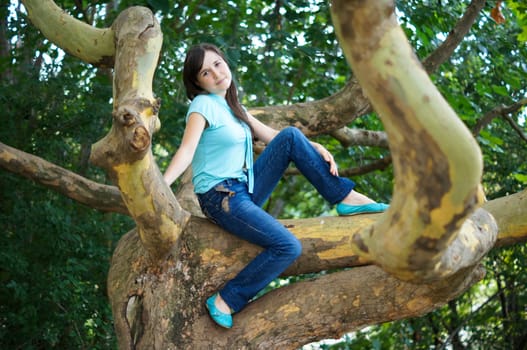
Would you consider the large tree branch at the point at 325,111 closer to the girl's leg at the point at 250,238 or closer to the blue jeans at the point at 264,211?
the blue jeans at the point at 264,211

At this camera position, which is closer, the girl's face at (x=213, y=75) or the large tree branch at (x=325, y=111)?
the girl's face at (x=213, y=75)

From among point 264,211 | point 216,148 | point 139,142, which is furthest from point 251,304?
point 139,142

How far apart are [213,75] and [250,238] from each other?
0.80 meters

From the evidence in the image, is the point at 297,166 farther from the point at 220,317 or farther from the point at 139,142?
the point at 139,142

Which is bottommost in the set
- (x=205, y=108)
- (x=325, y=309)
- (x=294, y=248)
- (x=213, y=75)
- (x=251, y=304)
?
(x=325, y=309)

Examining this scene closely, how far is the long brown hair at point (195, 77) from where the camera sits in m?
3.81

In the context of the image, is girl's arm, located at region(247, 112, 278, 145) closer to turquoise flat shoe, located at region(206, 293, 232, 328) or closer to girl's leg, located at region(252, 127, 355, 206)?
girl's leg, located at region(252, 127, 355, 206)

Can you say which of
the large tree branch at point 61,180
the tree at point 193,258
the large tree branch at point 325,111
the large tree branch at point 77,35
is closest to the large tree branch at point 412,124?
the tree at point 193,258

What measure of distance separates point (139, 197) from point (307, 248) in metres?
0.83

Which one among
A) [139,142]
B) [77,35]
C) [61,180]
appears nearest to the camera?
[139,142]

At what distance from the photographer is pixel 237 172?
12.0 feet

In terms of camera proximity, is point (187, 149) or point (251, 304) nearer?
point (187, 149)

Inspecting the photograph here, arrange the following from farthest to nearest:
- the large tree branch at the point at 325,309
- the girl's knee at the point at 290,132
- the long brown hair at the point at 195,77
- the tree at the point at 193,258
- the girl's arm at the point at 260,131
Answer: the girl's arm at the point at 260,131
the long brown hair at the point at 195,77
the girl's knee at the point at 290,132
the large tree branch at the point at 325,309
the tree at the point at 193,258

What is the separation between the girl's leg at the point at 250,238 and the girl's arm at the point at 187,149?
20 cm
